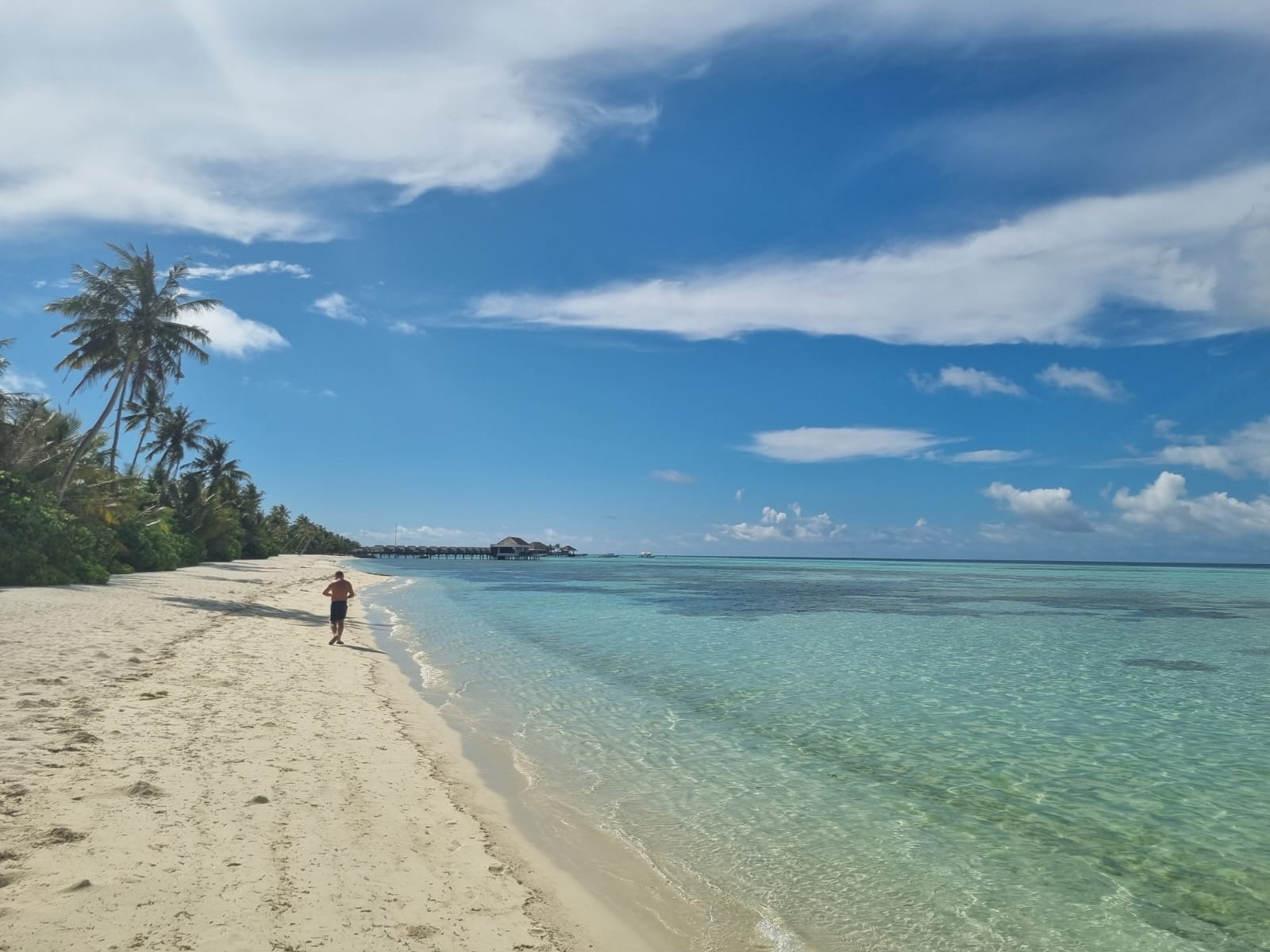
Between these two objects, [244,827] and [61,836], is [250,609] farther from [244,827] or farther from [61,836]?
[61,836]

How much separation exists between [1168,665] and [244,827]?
2173 centimetres

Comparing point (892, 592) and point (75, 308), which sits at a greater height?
point (75, 308)

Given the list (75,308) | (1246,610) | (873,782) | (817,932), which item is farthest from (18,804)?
(1246,610)

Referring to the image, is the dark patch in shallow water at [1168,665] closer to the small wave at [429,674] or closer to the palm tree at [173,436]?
the small wave at [429,674]

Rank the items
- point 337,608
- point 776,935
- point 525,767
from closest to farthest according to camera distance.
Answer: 1. point 776,935
2. point 525,767
3. point 337,608

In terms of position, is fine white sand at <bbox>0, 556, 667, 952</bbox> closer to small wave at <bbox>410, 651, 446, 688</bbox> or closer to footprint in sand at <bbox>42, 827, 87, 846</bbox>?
footprint in sand at <bbox>42, 827, 87, 846</bbox>

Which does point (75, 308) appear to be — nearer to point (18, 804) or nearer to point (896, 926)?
point (18, 804)

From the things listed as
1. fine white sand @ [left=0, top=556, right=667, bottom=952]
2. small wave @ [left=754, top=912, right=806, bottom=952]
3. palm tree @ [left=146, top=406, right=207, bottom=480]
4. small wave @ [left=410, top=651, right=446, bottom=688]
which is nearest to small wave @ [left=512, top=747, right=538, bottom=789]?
fine white sand @ [left=0, top=556, right=667, bottom=952]

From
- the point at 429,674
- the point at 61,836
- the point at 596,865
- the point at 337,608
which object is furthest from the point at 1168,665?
the point at 61,836

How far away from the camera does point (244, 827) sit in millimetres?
5715

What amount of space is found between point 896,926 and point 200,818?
5.33m

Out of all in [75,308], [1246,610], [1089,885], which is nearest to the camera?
[1089,885]

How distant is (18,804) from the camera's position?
5547mm

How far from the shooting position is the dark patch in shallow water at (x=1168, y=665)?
18641 mm
